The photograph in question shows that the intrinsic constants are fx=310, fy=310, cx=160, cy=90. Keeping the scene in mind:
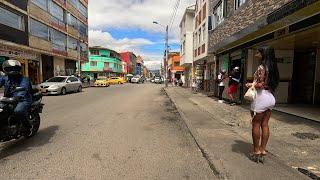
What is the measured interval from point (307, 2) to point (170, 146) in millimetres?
4289

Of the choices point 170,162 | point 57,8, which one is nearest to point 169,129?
point 170,162

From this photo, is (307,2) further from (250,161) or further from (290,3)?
(250,161)

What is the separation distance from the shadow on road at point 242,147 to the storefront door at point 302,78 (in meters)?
7.96

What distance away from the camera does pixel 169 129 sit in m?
8.67

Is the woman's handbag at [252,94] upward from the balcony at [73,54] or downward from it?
downward

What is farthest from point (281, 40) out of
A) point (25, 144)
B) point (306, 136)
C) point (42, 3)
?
point (42, 3)

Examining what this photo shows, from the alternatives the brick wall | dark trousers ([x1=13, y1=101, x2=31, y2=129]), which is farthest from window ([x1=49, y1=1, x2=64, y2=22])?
dark trousers ([x1=13, y1=101, x2=31, y2=129])

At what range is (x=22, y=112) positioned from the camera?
6.11 m

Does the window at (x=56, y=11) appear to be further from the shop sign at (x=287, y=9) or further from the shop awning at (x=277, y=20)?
the shop sign at (x=287, y=9)

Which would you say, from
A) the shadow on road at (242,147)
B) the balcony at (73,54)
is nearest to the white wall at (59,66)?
the balcony at (73,54)

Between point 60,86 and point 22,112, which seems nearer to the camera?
point 22,112

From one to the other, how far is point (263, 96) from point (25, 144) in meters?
4.88

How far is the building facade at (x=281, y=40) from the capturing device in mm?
8445

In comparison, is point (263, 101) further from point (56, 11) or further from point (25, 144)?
point (56, 11)
